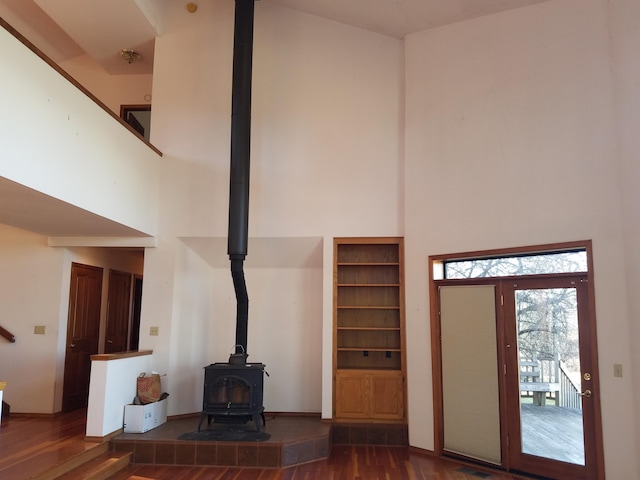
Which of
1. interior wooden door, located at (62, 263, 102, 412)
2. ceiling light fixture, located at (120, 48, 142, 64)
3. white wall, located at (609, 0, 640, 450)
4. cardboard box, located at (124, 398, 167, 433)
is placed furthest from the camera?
ceiling light fixture, located at (120, 48, 142, 64)

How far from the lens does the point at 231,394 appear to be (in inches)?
212

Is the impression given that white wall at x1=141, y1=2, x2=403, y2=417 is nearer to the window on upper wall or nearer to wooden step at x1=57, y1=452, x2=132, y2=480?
the window on upper wall

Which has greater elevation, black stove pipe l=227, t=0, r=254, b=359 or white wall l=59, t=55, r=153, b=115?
white wall l=59, t=55, r=153, b=115

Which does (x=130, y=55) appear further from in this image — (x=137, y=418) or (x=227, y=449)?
(x=227, y=449)

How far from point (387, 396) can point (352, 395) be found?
16.7 inches

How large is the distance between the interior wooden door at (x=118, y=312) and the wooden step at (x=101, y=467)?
2743 millimetres

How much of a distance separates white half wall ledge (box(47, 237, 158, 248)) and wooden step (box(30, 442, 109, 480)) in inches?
93.2

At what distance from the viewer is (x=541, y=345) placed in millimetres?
4535

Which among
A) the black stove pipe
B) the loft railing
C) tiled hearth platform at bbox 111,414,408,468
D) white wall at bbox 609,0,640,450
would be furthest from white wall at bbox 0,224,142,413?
white wall at bbox 609,0,640,450

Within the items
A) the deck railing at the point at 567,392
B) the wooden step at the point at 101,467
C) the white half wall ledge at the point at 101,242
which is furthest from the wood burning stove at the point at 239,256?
the deck railing at the point at 567,392

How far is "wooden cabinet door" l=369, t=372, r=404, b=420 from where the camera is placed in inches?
228

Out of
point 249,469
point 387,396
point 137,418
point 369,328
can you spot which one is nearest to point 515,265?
point 369,328

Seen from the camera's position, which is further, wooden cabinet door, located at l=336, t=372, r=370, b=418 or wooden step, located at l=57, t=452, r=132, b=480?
wooden cabinet door, located at l=336, t=372, r=370, b=418

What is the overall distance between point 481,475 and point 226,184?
4.35 m
